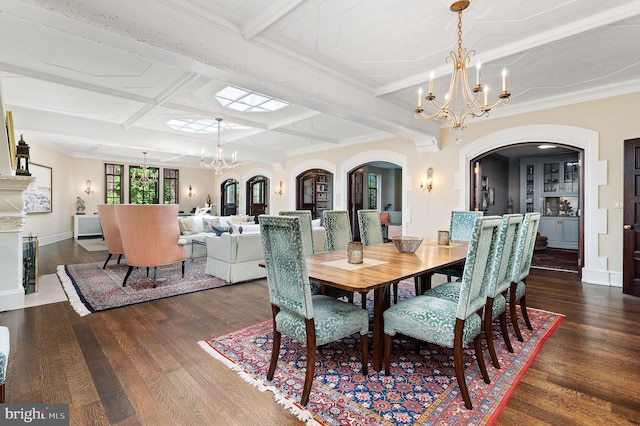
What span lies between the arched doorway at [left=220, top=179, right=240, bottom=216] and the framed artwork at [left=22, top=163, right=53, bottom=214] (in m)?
5.39

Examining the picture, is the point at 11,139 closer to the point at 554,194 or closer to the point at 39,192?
the point at 39,192

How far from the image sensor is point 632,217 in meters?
3.88

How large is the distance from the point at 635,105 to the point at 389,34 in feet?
11.9

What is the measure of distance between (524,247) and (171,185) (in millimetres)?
11867

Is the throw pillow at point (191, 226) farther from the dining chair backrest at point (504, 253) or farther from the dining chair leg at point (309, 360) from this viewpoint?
the dining chair backrest at point (504, 253)

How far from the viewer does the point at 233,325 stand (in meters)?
2.89

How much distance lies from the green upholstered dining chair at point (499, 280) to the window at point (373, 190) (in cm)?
864

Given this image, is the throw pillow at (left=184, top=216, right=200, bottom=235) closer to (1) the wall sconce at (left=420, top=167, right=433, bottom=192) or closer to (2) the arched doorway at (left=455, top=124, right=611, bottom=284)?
(1) the wall sconce at (left=420, top=167, right=433, bottom=192)

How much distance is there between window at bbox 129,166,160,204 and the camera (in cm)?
1085

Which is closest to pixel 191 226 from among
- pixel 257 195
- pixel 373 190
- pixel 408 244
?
pixel 257 195

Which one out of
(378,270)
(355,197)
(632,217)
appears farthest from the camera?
(355,197)

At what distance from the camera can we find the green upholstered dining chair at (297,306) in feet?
5.67

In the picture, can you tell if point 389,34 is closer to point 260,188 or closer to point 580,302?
point 580,302

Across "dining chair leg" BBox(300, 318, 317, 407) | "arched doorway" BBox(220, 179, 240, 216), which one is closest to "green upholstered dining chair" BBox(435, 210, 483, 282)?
"dining chair leg" BBox(300, 318, 317, 407)
